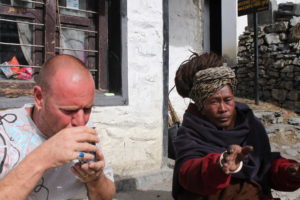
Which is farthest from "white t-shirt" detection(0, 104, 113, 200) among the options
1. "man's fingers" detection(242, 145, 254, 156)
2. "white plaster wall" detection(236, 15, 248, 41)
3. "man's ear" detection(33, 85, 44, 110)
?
"white plaster wall" detection(236, 15, 248, 41)

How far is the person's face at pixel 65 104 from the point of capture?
60.1 inches

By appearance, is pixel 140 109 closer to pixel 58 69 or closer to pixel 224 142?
pixel 224 142

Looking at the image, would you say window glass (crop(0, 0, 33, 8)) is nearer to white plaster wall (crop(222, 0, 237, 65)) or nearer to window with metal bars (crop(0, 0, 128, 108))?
window with metal bars (crop(0, 0, 128, 108))

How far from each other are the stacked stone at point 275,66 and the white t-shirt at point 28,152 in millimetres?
8320

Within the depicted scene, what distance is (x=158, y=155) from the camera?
405 cm

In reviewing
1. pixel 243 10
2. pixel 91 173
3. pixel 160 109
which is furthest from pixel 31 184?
pixel 243 10

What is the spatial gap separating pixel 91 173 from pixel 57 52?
95.6 inches

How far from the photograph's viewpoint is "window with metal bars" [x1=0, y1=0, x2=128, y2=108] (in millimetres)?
3303

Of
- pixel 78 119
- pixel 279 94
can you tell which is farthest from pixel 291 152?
pixel 78 119

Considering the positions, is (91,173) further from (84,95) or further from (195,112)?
(195,112)

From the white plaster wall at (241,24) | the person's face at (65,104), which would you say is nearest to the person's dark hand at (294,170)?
the person's face at (65,104)

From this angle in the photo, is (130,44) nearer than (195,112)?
No

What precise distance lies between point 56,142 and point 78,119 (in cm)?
24

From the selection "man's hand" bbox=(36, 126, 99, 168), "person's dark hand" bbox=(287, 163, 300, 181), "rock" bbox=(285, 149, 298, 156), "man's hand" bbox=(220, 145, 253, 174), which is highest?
"man's hand" bbox=(36, 126, 99, 168)
